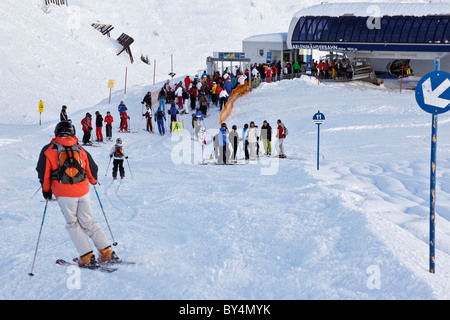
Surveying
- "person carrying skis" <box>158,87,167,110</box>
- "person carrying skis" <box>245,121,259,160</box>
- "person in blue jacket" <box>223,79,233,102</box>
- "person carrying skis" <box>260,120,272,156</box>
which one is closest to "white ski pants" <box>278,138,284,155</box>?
"person carrying skis" <box>260,120,272,156</box>

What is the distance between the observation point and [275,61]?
1385 inches

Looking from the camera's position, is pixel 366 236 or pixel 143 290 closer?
pixel 143 290

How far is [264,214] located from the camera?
8.62m

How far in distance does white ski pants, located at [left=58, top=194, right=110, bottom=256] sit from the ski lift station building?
28278 millimetres

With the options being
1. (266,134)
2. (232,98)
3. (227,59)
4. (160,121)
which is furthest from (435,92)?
(227,59)

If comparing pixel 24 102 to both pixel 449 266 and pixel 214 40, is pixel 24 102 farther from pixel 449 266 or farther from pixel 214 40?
pixel 214 40

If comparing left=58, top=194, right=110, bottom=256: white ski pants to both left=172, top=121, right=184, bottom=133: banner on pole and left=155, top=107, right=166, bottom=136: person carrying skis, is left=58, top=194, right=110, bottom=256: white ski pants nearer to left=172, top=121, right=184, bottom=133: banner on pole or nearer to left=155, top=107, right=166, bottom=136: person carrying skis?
left=155, top=107, right=166, bottom=136: person carrying skis

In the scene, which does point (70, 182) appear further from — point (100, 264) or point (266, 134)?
point (266, 134)

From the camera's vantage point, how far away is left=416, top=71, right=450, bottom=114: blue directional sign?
18.4 feet

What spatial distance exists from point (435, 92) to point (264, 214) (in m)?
3.73

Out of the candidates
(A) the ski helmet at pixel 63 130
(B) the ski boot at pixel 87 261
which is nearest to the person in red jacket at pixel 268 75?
(A) the ski helmet at pixel 63 130

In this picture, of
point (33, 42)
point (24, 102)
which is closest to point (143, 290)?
point (24, 102)

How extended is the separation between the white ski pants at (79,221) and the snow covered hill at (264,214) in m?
0.37
